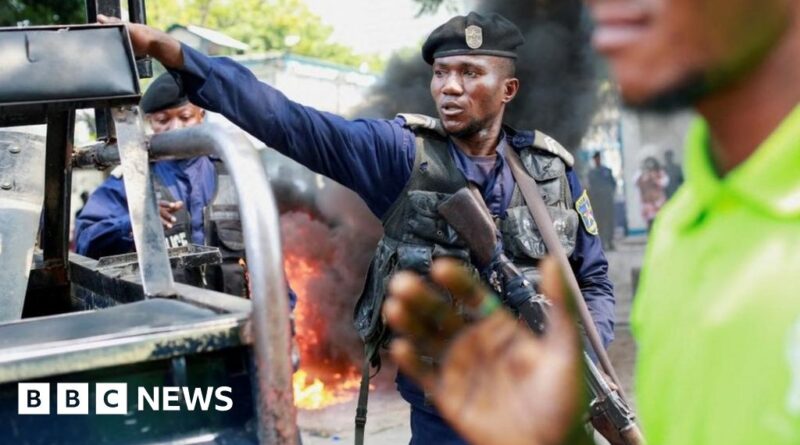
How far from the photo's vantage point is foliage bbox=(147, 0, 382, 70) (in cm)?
2739

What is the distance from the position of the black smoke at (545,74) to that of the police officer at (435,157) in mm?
6188

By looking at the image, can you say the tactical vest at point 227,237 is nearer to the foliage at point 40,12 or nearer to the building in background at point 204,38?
the building in background at point 204,38

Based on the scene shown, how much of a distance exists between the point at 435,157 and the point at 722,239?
88.8 inches

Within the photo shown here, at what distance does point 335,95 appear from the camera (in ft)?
49.0

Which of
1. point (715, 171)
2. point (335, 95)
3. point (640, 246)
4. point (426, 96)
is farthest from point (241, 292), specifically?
point (335, 95)

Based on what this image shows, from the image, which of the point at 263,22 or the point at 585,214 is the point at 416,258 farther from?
the point at 263,22

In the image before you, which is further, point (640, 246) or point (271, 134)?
point (640, 246)

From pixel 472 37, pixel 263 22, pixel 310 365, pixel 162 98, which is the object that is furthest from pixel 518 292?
pixel 263 22

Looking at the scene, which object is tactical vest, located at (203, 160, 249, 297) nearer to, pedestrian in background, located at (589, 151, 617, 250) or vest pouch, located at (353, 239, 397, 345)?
vest pouch, located at (353, 239, 397, 345)

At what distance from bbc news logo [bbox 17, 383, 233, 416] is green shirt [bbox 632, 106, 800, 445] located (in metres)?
0.93

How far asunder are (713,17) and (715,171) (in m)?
0.21

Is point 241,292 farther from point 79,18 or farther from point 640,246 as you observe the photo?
point 640,246

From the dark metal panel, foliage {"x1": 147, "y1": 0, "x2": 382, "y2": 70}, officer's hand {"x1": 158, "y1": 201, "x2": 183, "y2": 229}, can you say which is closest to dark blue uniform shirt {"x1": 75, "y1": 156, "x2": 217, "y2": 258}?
officer's hand {"x1": 158, "y1": 201, "x2": 183, "y2": 229}

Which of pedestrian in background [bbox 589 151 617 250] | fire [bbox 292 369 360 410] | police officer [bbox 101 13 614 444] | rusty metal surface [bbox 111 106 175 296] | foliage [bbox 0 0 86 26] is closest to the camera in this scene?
rusty metal surface [bbox 111 106 175 296]
